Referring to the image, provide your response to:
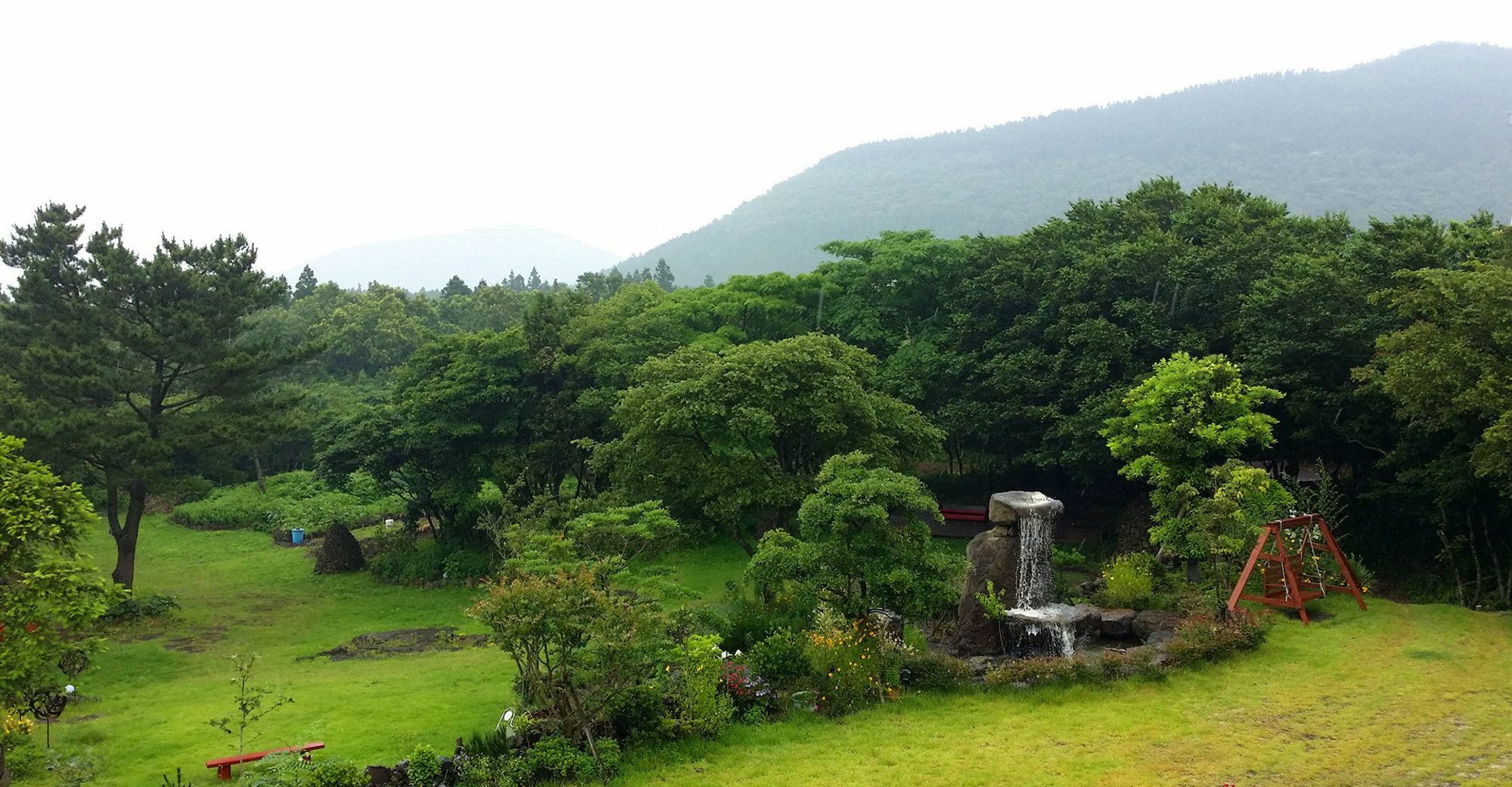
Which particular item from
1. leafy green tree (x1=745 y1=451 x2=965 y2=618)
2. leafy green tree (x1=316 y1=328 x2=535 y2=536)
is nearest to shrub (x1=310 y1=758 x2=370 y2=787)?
leafy green tree (x1=745 y1=451 x2=965 y2=618)

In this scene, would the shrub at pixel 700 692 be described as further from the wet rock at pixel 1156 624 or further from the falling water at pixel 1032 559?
the wet rock at pixel 1156 624

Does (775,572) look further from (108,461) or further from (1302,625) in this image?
(108,461)

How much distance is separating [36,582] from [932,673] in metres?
12.2

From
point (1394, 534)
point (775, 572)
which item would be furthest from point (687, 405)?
point (1394, 534)

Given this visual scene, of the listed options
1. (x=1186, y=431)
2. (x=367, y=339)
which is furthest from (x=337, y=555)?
(x=367, y=339)

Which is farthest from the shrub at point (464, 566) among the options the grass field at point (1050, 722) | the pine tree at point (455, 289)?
the pine tree at point (455, 289)

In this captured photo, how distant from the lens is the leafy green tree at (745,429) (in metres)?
18.9

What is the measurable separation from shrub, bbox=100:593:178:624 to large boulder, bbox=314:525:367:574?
5.01m

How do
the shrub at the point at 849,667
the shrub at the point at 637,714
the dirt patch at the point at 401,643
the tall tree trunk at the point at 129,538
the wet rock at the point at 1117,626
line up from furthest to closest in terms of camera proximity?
the tall tree trunk at the point at 129,538, the dirt patch at the point at 401,643, the wet rock at the point at 1117,626, the shrub at the point at 849,667, the shrub at the point at 637,714

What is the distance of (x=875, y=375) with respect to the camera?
22.5 metres

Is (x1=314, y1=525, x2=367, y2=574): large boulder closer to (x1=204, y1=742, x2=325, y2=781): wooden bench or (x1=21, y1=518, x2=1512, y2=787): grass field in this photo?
(x1=21, y1=518, x2=1512, y2=787): grass field

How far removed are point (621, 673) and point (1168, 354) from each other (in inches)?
682

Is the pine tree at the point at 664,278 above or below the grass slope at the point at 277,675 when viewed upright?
above

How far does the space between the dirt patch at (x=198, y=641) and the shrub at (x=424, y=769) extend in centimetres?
1208
